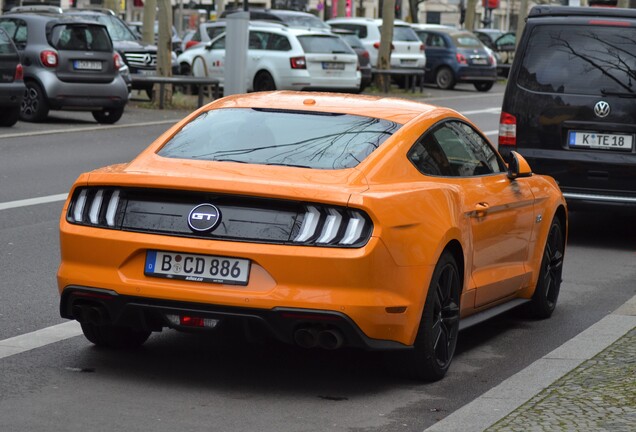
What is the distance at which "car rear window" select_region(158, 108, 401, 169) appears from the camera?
23.4 ft

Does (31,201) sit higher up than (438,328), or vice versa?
(438,328)

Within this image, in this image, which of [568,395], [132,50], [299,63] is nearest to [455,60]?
[299,63]

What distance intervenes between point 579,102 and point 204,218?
262 inches

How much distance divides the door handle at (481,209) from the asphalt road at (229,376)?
0.79 m

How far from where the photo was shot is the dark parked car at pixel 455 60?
141 ft

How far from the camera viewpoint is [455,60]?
43125 mm

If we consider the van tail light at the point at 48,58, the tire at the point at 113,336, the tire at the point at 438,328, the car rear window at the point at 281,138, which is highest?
the car rear window at the point at 281,138

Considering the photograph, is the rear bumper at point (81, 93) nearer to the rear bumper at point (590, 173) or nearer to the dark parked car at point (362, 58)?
the rear bumper at point (590, 173)

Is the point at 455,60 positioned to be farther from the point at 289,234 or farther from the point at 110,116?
the point at 289,234

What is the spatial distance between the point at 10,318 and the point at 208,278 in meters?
2.20

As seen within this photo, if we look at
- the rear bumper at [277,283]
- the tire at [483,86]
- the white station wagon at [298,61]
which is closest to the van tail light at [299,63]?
the white station wagon at [298,61]

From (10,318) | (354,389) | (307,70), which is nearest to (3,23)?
(307,70)

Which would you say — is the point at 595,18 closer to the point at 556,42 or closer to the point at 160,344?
the point at 556,42

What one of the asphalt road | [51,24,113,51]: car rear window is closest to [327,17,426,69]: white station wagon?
[51,24,113,51]: car rear window
